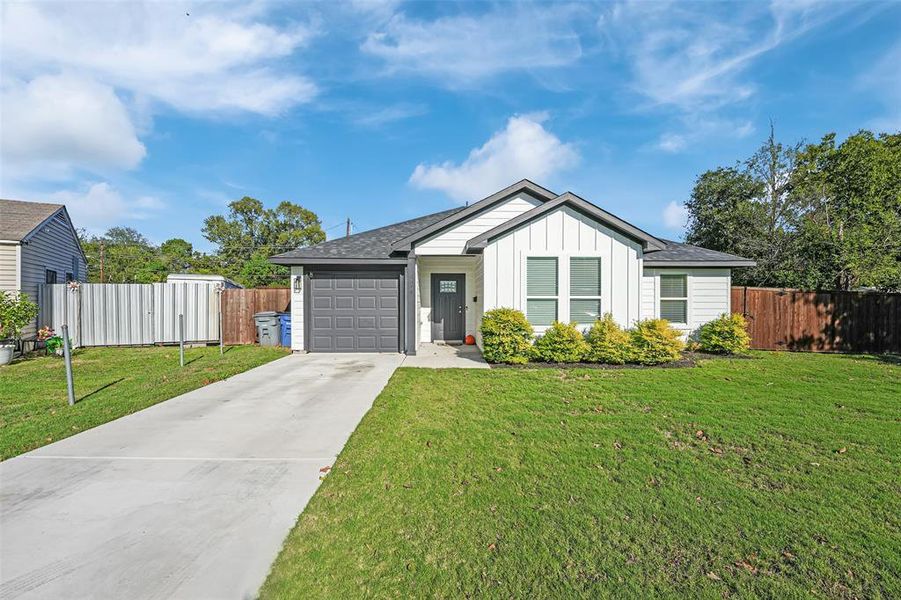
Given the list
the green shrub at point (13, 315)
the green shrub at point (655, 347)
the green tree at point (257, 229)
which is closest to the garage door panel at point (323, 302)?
the green shrub at point (13, 315)

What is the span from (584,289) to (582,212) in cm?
184

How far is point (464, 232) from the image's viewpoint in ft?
35.8

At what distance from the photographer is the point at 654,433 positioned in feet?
14.7

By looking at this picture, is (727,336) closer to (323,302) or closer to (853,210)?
(853,210)

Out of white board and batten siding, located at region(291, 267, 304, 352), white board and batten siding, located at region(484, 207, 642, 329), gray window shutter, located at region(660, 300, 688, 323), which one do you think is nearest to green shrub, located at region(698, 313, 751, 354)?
gray window shutter, located at region(660, 300, 688, 323)

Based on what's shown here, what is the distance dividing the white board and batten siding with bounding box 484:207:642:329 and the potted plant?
1190 centimetres

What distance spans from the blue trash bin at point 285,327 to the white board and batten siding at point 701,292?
10.7 metres

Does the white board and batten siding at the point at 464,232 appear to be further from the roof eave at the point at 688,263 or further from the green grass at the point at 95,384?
the green grass at the point at 95,384

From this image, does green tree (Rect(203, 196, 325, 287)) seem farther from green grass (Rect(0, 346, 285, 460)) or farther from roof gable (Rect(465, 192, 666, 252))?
roof gable (Rect(465, 192, 666, 252))

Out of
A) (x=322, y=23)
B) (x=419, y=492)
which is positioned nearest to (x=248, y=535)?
(x=419, y=492)

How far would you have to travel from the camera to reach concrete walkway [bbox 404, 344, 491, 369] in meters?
8.92

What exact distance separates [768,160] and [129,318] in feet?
86.5

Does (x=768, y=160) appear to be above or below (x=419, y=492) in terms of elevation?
above

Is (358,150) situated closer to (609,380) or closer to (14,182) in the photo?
(14,182)
